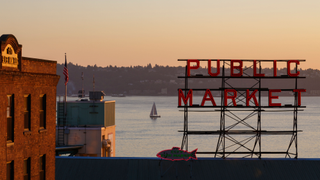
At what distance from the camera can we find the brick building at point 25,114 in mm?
29922

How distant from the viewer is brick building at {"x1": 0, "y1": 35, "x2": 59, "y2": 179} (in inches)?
1178

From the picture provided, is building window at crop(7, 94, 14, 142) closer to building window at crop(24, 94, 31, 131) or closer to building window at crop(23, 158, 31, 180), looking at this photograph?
building window at crop(24, 94, 31, 131)

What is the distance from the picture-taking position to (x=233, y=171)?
48188mm

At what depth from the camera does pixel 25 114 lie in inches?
1292

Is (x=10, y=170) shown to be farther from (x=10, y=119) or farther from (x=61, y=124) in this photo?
(x=61, y=124)

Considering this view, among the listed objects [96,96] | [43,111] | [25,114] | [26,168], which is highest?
[96,96]

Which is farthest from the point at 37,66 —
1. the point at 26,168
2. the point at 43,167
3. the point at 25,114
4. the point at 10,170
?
the point at 10,170

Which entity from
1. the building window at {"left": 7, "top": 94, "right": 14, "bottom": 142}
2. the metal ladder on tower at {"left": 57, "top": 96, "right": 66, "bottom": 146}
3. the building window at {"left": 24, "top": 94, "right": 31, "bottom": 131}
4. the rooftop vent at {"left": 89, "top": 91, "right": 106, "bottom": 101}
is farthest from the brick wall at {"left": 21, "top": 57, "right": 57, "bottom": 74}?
the rooftop vent at {"left": 89, "top": 91, "right": 106, "bottom": 101}

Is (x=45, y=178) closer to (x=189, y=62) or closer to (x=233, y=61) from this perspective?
(x=189, y=62)

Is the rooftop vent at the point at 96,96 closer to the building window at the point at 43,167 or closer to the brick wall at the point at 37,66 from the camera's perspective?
the brick wall at the point at 37,66

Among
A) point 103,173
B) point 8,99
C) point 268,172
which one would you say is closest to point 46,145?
point 8,99

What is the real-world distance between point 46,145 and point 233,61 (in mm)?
25805

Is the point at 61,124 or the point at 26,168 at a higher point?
the point at 26,168

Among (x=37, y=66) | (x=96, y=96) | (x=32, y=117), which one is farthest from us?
(x=96, y=96)
